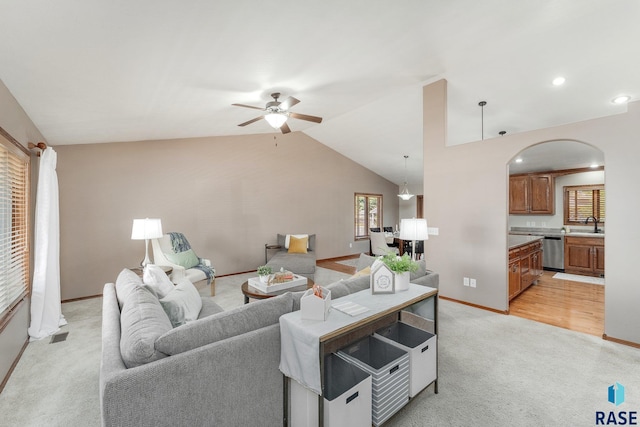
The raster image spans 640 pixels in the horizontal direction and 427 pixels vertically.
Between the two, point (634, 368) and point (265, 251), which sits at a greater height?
point (265, 251)

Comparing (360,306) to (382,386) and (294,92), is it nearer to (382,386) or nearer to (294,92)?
(382,386)

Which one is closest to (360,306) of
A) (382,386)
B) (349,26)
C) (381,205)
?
(382,386)

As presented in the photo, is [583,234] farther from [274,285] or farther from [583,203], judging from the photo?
[274,285]

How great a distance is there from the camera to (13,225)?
274 cm

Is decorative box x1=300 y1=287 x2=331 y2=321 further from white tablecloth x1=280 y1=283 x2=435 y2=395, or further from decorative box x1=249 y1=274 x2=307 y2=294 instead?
decorative box x1=249 y1=274 x2=307 y2=294

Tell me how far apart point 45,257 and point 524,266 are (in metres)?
6.24

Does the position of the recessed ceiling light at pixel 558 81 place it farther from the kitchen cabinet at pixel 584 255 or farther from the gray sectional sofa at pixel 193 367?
the gray sectional sofa at pixel 193 367

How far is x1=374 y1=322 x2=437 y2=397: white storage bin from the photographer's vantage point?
6.11 ft

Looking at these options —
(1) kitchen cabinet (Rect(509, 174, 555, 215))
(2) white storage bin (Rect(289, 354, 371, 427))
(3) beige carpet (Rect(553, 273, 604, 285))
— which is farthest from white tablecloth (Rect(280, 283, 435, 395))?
(1) kitchen cabinet (Rect(509, 174, 555, 215))

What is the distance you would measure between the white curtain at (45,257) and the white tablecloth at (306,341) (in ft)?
9.93

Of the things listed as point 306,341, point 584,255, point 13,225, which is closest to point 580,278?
point 584,255

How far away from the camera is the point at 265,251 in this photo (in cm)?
624

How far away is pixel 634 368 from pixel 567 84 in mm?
3177

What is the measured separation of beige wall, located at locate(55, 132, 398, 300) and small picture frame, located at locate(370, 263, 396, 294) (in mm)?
4318
